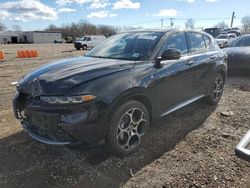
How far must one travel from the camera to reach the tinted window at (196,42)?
16.5 feet

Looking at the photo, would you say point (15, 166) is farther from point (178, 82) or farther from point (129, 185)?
point (178, 82)

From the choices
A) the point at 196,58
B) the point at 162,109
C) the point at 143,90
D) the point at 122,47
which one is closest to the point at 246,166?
the point at 162,109

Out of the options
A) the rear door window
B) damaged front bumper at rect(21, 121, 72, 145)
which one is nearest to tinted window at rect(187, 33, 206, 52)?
the rear door window

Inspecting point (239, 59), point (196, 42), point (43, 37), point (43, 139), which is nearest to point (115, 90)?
point (43, 139)

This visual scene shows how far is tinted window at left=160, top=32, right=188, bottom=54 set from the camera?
14.3 feet

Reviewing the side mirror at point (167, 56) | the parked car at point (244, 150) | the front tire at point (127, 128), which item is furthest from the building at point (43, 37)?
the parked car at point (244, 150)

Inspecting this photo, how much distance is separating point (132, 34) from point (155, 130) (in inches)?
67.6

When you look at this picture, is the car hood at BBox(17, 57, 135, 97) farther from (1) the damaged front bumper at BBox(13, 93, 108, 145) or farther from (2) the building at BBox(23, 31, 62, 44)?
(2) the building at BBox(23, 31, 62, 44)

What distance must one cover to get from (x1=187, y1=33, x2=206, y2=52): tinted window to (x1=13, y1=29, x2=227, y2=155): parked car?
0.07 ft

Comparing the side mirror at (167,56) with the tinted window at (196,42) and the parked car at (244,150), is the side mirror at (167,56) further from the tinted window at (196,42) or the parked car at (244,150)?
the parked car at (244,150)

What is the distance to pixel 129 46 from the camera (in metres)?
4.47

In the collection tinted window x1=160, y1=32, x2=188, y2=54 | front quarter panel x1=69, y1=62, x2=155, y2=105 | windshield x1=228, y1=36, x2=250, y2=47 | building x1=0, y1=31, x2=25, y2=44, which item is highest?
tinted window x1=160, y1=32, x2=188, y2=54

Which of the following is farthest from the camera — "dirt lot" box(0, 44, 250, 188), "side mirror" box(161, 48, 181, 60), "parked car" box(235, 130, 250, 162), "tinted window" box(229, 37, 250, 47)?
"tinted window" box(229, 37, 250, 47)

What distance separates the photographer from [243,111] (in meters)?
5.66
